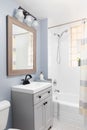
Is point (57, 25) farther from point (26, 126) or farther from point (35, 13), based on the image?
point (26, 126)

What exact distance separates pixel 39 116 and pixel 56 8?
2.01m

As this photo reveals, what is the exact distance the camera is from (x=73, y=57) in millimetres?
3305

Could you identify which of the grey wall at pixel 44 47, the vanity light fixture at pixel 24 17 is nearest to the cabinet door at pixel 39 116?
the grey wall at pixel 44 47

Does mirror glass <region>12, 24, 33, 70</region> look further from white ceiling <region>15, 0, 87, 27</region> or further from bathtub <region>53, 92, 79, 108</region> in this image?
bathtub <region>53, 92, 79, 108</region>

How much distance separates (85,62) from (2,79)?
150 centimetres

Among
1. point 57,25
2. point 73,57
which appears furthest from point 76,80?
point 57,25

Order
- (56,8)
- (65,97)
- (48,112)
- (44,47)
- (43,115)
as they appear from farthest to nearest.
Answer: (65,97)
(44,47)
(56,8)
(48,112)
(43,115)

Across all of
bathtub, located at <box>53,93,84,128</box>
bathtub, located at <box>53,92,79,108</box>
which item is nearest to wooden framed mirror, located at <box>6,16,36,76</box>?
bathtub, located at <box>53,93,84,128</box>

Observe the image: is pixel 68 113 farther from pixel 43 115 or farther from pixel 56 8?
pixel 56 8

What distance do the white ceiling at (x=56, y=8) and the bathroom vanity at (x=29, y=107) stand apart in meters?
1.51

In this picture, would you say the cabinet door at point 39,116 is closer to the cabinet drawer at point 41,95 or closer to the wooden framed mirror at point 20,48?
the cabinet drawer at point 41,95

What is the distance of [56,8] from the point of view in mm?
2314

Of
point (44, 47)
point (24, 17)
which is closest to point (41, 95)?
point (44, 47)

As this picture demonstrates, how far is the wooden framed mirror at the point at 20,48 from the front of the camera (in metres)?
1.92
